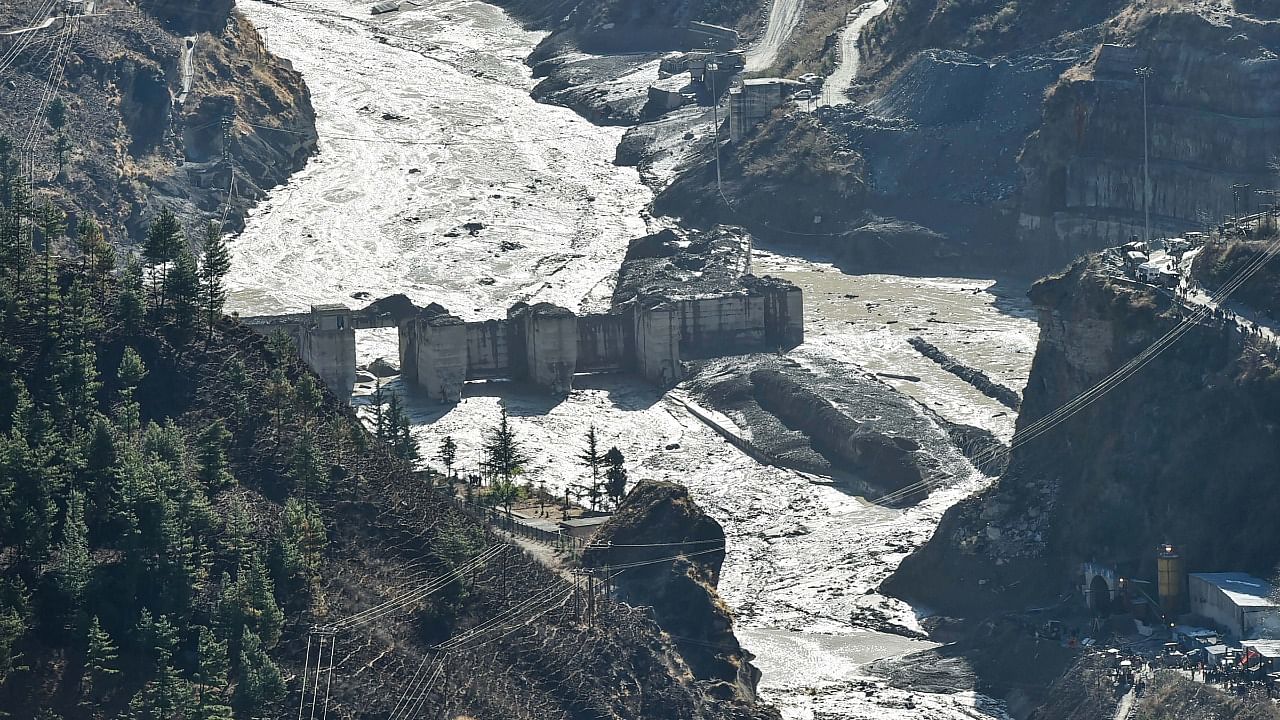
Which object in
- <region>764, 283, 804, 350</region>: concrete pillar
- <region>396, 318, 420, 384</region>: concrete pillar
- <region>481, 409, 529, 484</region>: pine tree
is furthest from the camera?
<region>764, 283, 804, 350</region>: concrete pillar

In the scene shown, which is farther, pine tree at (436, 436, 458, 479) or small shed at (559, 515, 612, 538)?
pine tree at (436, 436, 458, 479)

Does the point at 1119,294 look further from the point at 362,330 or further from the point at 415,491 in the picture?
the point at 362,330

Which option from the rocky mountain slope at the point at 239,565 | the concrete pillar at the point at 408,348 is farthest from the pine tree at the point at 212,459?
the concrete pillar at the point at 408,348

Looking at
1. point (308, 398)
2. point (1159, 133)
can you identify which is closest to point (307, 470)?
point (308, 398)

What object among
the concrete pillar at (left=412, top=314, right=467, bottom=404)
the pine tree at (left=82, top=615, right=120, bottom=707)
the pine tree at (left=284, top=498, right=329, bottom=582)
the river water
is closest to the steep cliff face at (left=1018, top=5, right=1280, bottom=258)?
the river water

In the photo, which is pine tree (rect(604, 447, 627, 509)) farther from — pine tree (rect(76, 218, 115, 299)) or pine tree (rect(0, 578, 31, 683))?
pine tree (rect(0, 578, 31, 683))

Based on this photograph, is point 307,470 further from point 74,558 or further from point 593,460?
point 593,460

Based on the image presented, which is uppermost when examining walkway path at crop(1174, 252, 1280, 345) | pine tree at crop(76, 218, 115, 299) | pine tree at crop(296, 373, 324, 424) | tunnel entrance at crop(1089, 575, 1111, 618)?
pine tree at crop(76, 218, 115, 299)
